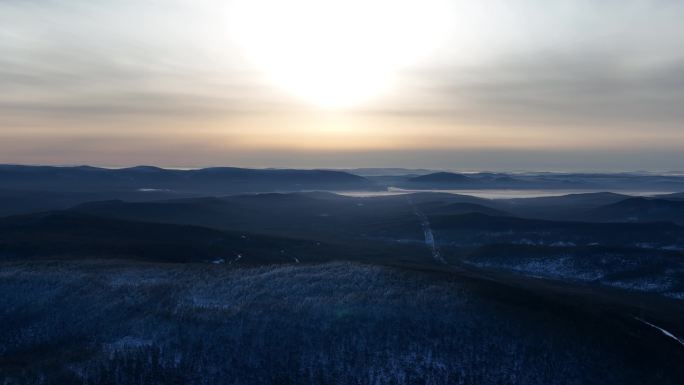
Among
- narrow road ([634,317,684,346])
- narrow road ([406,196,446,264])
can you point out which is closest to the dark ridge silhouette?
narrow road ([406,196,446,264])

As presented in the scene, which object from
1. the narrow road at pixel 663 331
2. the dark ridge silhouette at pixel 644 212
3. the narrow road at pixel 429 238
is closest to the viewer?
the narrow road at pixel 663 331

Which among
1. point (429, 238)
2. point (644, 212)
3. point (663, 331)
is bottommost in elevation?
point (429, 238)

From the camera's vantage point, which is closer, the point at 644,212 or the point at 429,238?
the point at 429,238

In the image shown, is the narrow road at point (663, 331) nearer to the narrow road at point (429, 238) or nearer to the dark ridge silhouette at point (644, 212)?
the narrow road at point (429, 238)

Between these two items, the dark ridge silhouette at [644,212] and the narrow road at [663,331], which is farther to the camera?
the dark ridge silhouette at [644,212]

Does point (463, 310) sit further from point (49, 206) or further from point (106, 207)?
point (49, 206)

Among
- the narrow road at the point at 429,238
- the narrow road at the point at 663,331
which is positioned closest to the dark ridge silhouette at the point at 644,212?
the narrow road at the point at 429,238

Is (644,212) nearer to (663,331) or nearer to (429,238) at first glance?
(429,238)

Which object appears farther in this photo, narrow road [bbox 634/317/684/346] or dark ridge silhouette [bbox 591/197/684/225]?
dark ridge silhouette [bbox 591/197/684/225]

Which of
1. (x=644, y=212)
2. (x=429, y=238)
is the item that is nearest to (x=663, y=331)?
(x=429, y=238)

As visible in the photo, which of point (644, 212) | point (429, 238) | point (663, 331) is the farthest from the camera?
point (644, 212)

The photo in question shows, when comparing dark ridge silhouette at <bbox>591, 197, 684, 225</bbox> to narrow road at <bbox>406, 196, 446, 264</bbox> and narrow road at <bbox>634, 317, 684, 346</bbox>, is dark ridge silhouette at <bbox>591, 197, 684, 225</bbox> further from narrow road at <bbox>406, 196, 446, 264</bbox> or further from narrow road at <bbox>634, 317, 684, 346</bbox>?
narrow road at <bbox>634, 317, 684, 346</bbox>

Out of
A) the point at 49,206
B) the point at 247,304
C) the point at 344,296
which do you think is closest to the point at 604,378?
the point at 344,296
